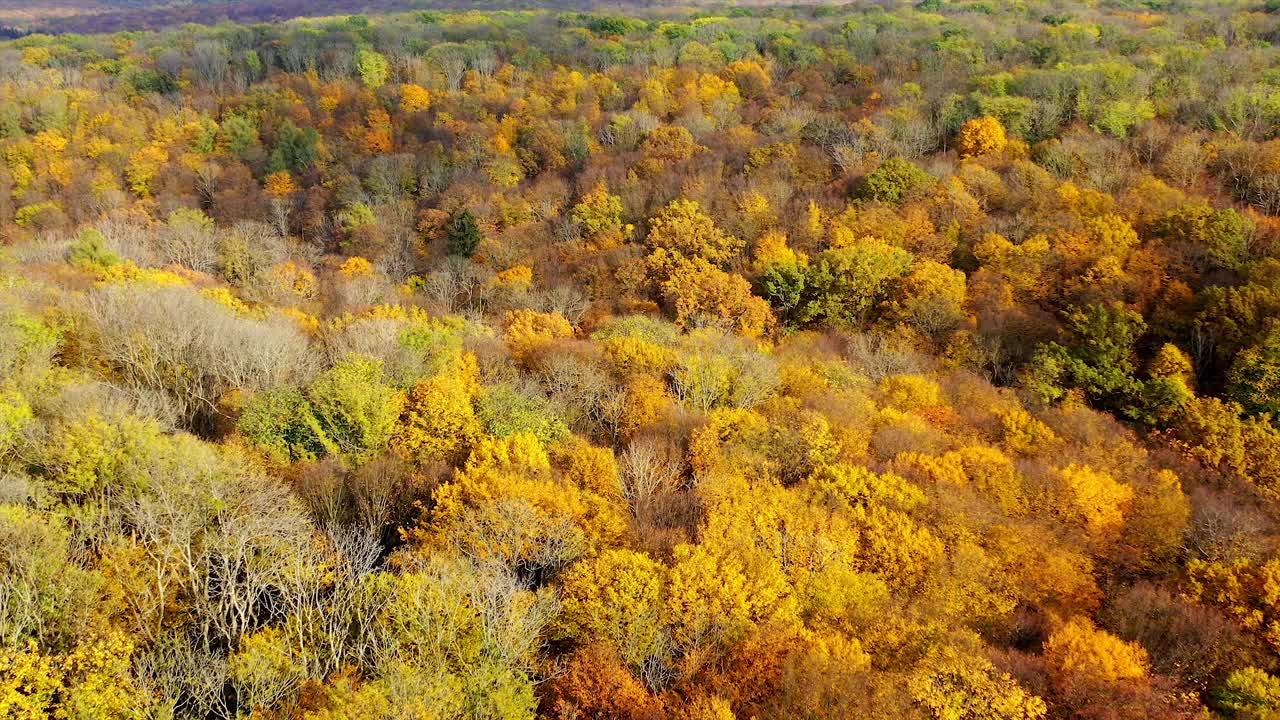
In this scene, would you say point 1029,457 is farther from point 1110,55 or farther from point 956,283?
point 1110,55

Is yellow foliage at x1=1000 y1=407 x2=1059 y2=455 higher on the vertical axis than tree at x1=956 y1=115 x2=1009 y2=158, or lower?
lower

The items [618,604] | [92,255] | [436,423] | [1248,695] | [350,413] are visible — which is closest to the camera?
[1248,695]

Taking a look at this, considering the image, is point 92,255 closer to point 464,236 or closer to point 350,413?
point 464,236

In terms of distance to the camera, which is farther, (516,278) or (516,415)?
(516,278)

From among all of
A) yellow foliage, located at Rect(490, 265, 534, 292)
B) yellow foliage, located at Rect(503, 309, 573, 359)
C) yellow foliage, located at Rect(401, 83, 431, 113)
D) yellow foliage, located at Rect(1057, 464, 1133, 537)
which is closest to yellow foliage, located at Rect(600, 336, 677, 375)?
yellow foliage, located at Rect(503, 309, 573, 359)

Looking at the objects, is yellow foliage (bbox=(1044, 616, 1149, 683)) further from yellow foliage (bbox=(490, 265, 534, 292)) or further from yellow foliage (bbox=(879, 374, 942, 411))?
yellow foliage (bbox=(490, 265, 534, 292))

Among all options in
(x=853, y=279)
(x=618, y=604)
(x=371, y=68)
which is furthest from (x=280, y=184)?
(x=618, y=604)

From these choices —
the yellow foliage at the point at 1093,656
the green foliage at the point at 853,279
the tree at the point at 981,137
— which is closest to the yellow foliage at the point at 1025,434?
the yellow foliage at the point at 1093,656

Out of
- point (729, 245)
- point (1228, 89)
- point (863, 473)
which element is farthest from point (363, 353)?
point (1228, 89)

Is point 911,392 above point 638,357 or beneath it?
beneath
